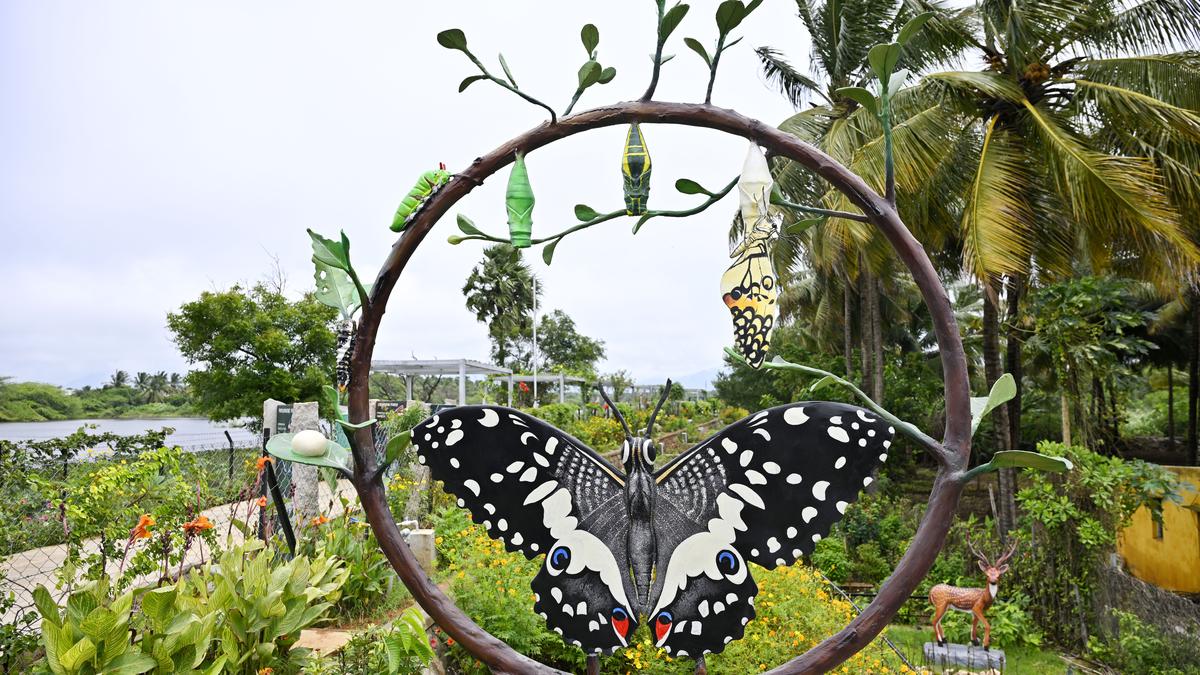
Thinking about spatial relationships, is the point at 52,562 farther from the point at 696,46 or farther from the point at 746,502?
the point at 696,46

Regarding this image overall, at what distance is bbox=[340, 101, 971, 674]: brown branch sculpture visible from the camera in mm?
1667

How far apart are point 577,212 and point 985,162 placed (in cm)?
667

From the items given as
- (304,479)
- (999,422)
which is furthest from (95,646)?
(999,422)

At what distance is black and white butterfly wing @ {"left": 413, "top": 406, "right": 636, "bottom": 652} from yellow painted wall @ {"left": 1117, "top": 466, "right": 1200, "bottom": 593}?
7.75 m

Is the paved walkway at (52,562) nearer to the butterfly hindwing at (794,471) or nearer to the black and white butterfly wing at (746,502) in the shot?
the black and white butterfly wing at (746,502)

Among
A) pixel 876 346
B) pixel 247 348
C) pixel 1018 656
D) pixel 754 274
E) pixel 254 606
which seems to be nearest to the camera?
pixel 754 274

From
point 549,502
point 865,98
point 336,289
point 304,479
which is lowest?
point 304,479

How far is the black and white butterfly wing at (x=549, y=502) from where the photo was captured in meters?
1.79

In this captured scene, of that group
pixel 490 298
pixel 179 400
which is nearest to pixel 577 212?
pixel 490 298

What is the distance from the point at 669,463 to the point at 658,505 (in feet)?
0.38

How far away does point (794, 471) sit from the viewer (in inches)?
67.0

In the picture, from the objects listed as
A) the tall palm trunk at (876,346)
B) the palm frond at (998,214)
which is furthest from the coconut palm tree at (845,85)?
the palm frond at (998,214)

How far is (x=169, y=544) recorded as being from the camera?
3.61m

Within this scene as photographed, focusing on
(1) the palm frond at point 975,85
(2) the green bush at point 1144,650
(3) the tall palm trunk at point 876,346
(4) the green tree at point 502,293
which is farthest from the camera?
(4) the green tree at point 502,293
